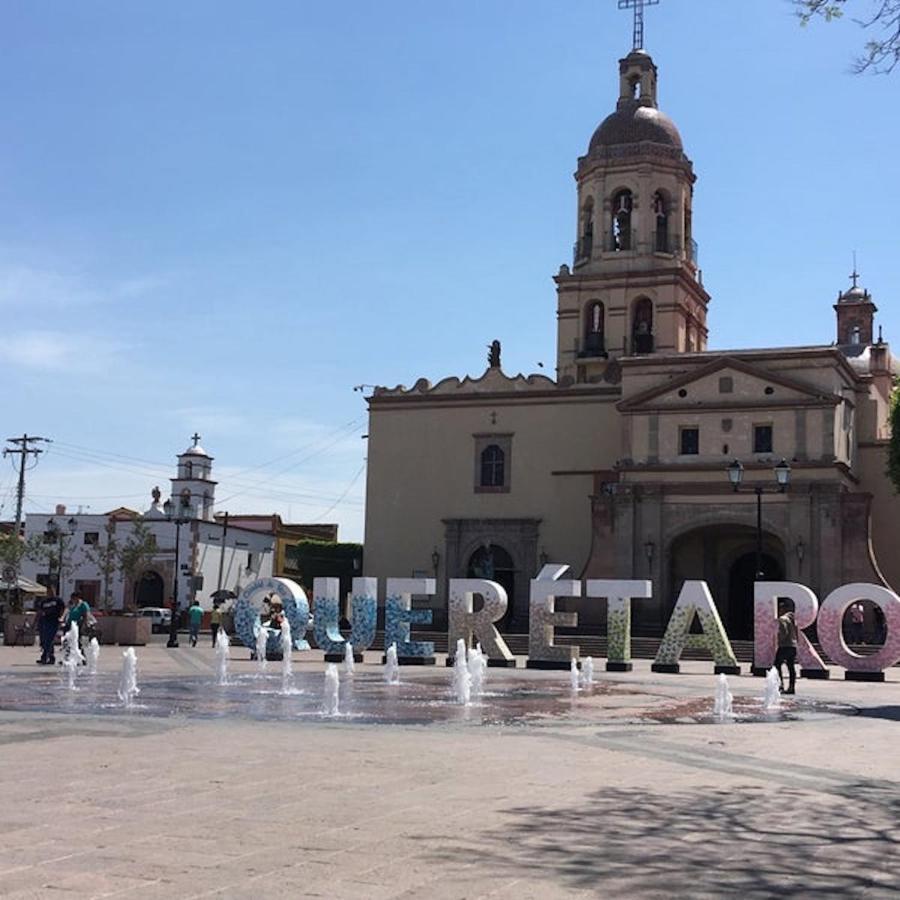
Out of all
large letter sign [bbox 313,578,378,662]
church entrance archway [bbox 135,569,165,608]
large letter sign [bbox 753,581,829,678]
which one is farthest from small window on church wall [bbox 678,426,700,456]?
church entrance archway [bbox 135,569,165,608]

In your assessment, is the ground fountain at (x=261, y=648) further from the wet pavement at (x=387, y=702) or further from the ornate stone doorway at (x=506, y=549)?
the ornate stone doorway at (x=506, y=549)

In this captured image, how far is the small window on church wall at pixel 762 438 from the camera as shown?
40219 millimetres

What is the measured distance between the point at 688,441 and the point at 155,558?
33.1 metres

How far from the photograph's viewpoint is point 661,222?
4884 centimetres

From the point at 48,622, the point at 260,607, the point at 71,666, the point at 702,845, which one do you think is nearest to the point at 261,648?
the point at 260,607

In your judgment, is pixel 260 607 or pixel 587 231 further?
pixel 587 231

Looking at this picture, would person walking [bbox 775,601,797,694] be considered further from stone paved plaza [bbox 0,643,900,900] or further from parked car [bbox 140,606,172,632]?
parked car [bbox 140,606,172,632]

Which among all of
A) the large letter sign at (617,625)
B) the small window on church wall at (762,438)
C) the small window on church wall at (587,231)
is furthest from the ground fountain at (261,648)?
the small window on church wall at (587,231)

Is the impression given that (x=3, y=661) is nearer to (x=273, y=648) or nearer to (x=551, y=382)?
(x=273, y=648)

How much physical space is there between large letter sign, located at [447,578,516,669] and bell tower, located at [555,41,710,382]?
68.5ft

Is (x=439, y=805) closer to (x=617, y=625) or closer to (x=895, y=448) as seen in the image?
(x=617, y=625)

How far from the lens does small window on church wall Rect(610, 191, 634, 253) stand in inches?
1917

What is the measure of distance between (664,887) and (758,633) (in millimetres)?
20219

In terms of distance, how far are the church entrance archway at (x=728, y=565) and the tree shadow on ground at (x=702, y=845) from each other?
3419 centimetres
